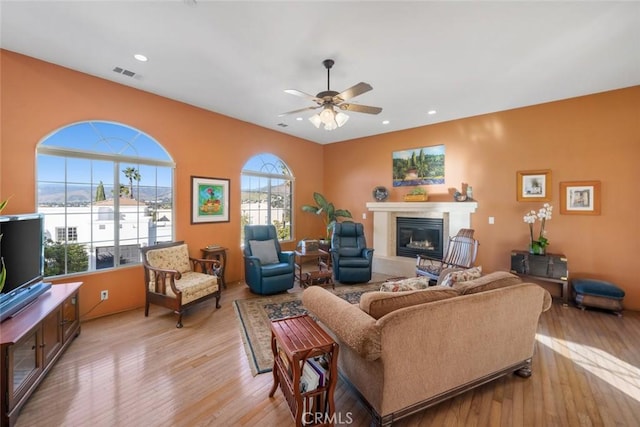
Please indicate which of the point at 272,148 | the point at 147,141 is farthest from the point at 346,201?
the point at 147,141

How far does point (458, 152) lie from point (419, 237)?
1879 mm

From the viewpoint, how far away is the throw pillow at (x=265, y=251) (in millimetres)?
4332

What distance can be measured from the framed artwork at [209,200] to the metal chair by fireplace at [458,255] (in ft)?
11.9

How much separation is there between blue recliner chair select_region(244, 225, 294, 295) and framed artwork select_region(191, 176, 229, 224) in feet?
2.02

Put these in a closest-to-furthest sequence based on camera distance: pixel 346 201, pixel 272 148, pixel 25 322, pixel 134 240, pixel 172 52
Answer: pixel 25 322, pixel 172 52, pixel 134 240, pixel 272 148, pixel 346 201

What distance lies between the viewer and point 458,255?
4363mm

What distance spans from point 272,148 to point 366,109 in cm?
305

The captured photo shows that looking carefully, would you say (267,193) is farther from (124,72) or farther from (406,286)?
(406,286)

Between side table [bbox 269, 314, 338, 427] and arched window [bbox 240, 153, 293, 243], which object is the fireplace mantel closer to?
arched window [bbox 240, 153, 293, 243]

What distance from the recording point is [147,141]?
147 inches

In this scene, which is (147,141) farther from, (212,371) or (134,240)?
(212,371)

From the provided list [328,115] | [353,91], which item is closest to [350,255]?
[328,115]

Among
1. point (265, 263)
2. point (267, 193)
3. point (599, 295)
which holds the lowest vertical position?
point (599, 295)

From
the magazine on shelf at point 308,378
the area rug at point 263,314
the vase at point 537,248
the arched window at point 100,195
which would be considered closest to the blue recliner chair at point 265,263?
the area rug at point 263,314
